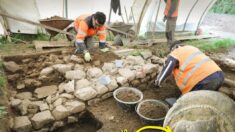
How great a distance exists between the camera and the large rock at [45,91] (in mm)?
4378

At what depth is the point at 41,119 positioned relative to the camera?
3.71 metres

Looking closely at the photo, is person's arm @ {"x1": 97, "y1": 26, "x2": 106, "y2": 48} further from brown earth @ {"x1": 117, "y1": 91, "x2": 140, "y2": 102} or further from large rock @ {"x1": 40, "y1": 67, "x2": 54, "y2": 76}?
brown earth @ {"x1": 117, "y1": 91, "x2": 140, "y2": 102}

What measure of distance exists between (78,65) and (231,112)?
10.7 feet

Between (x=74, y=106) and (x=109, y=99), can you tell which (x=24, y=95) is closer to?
(x=74, y=106)

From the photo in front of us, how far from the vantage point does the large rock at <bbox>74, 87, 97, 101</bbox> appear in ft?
13.7

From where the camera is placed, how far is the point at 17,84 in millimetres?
4574

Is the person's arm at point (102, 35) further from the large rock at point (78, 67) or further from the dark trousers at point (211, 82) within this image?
the dark trousers at point (211, 82)

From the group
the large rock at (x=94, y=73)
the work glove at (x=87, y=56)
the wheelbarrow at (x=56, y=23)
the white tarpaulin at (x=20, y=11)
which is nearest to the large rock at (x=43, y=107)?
the large rock at (x=94, y=73)

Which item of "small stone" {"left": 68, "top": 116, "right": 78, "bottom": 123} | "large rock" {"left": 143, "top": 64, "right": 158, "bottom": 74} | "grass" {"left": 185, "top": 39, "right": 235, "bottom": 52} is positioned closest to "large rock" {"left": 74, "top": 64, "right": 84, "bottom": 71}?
"small stone" {"left": 68, "top": 116, "right": 78, "bottom": 123}

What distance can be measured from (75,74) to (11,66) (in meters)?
1.38

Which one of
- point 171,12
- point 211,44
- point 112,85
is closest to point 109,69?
point 112,85

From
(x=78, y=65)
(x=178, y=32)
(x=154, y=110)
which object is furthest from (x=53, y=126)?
(x=178, y=32)

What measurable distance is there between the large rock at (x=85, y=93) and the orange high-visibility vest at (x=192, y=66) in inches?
66.3

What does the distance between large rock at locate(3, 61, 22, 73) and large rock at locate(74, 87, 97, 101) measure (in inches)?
59.2
